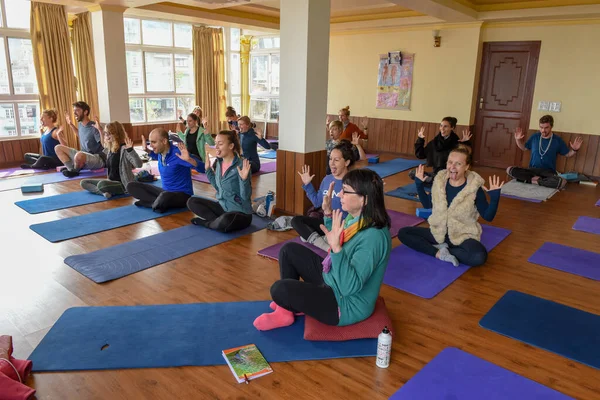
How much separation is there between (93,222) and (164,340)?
2494mm

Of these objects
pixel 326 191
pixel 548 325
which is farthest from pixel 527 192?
pixel 548 325

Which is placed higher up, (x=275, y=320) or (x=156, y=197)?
(x=156, y=197)

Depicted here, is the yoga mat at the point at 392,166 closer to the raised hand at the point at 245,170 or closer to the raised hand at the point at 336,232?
the raised hand at the point at 245,170

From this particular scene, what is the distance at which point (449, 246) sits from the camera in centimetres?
374

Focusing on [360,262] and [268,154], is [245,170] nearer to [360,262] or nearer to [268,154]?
[360,262]

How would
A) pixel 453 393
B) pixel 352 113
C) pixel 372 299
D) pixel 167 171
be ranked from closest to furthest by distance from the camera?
1. pixel 453 393
2. pixel 372 299
3. pixel 167 171
4. pixel 352 113

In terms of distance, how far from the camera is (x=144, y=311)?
277cm

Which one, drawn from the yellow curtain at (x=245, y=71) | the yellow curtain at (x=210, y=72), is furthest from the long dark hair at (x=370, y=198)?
the yellow curtain at (x=245, y=71)

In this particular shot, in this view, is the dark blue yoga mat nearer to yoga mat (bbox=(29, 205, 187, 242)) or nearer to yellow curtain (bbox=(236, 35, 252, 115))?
yoga mat (bbox=(29, 205, 187, 242))

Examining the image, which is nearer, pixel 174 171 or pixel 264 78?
pixel 174 171

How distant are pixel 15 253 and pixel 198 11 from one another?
5.57m

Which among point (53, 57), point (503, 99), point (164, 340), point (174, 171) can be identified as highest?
point (53, 57)

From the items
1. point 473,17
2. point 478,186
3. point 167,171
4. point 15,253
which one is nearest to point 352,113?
point 473,17

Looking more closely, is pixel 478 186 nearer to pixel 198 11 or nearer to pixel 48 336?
pixel 48 336
